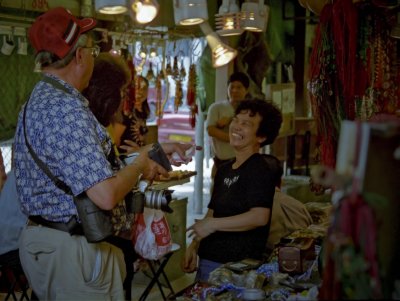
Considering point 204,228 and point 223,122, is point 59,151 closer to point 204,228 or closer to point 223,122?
point 204,228

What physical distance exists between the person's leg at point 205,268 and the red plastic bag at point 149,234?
9.2 inches

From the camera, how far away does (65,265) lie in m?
1.93

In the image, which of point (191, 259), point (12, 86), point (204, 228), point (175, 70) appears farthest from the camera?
point (175, 70)

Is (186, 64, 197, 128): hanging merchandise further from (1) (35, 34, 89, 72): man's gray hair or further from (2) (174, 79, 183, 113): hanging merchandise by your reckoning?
(1) (35, 34, 89, 72): man's gray hair

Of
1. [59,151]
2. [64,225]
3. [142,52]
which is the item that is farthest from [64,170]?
[142,52]

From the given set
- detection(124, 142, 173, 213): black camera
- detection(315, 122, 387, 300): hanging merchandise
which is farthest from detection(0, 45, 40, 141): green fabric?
detection(315, 122, 387, 300): hanging merchandise

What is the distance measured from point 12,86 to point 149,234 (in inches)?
77.5

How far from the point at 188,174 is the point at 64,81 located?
7.92 feet

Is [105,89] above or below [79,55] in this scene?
below

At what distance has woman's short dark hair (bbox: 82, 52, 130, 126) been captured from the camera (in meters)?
2.44

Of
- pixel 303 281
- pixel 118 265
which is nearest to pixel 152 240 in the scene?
pixel 118 265

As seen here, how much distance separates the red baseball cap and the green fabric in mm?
2158

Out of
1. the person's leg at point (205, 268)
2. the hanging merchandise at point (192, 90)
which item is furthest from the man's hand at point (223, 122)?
the person's leg at point (205, 268)

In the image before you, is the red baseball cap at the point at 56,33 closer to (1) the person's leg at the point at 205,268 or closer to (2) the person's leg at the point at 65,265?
(2) the person's leg at the point at 65,265
